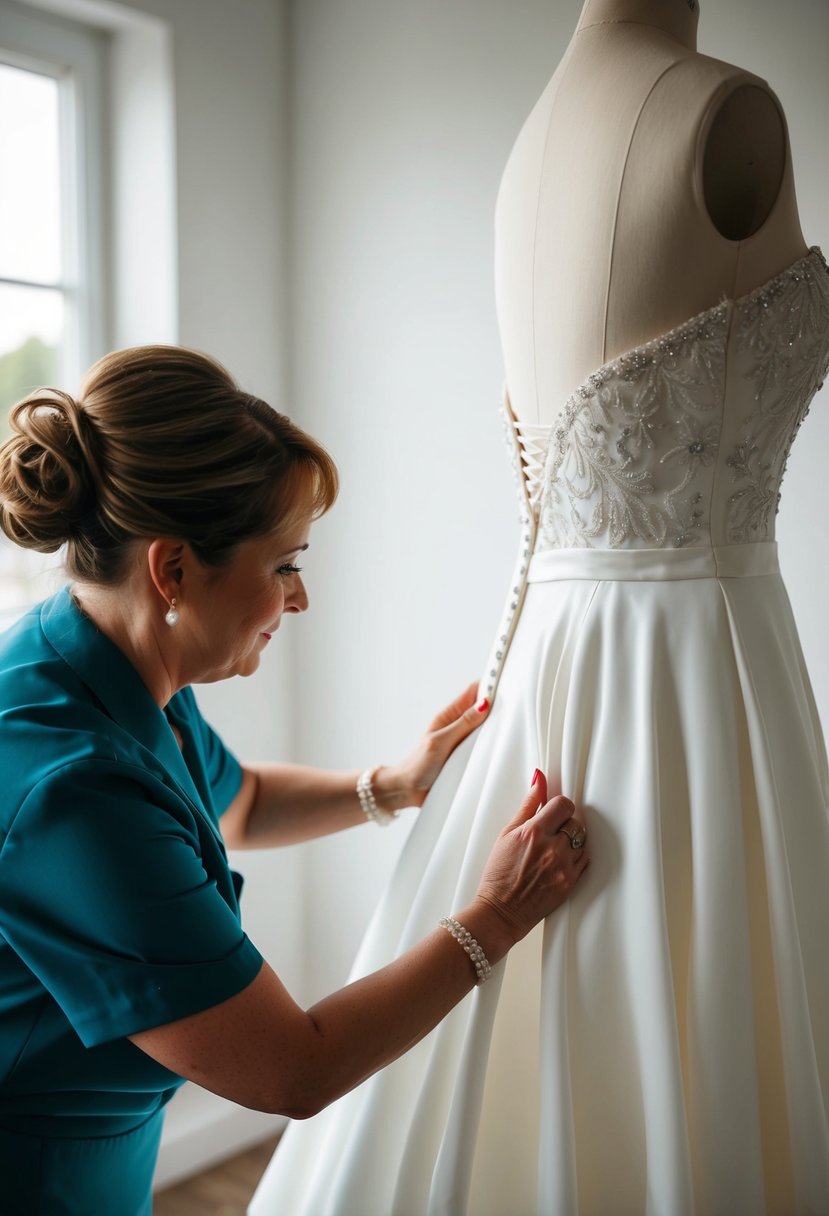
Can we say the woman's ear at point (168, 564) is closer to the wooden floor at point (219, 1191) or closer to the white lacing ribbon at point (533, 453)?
the white lacing ribbon at point (533, 453)

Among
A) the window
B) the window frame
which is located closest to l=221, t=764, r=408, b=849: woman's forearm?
the window

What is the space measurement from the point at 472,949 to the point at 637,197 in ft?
2.51

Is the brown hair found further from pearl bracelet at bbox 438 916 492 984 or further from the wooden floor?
the wooden floor

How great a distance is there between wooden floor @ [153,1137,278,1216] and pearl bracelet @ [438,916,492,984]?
1.52m

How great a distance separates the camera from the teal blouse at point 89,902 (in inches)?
39.4

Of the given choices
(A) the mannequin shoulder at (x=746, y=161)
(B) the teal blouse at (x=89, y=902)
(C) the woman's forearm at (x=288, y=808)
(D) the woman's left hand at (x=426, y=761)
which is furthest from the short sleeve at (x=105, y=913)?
(A) the mannequin shoulder at (x=746, y=161)

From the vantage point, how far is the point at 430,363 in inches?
91.4

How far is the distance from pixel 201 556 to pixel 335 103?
1653 mm

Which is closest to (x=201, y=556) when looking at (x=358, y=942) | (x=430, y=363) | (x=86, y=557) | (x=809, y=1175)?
(x=86, y=557)

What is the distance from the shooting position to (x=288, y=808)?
1646 mm

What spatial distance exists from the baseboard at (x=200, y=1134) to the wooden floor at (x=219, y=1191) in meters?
0.02

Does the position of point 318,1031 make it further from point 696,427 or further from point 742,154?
point 742,154

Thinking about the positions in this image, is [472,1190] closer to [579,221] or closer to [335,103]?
[579,221]

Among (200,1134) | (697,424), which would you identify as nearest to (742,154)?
(697,424)
